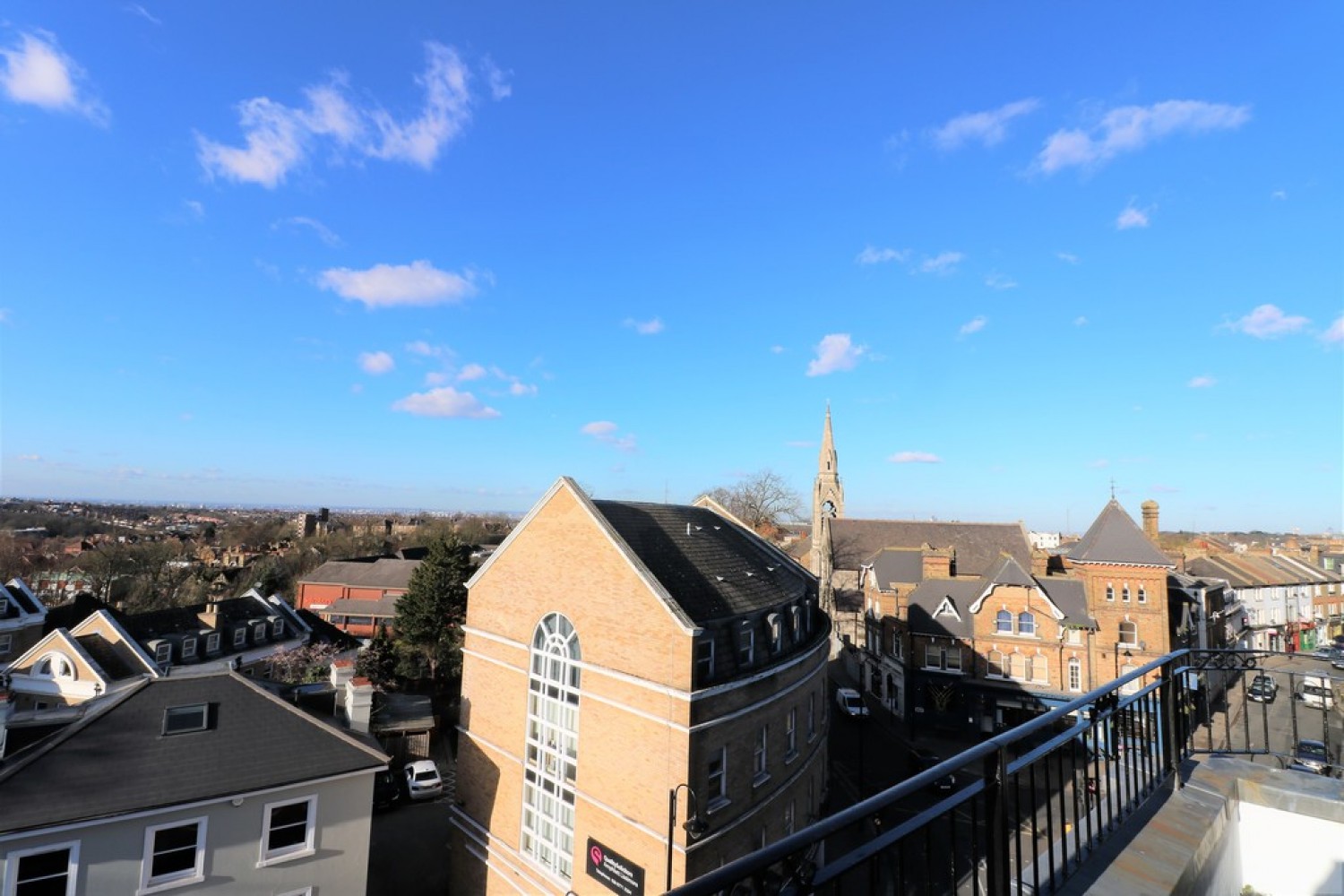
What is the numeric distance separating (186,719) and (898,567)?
123ft

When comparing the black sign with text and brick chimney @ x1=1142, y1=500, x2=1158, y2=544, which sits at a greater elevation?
brick chimney @ x1=1142, y1=500, x2=1158, y2=544

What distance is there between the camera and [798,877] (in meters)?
2.25

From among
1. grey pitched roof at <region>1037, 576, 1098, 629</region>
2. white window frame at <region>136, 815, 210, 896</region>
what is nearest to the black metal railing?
white window frame at <region>136, 815, 210, 896</region>

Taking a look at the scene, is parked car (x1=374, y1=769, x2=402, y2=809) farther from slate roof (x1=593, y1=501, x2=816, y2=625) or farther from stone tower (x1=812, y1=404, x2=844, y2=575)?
stone tower (x1=812, y1=404, x2=844, y2=575)

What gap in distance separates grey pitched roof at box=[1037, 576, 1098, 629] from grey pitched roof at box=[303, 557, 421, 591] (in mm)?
50686

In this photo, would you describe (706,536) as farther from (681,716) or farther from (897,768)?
(897,768)

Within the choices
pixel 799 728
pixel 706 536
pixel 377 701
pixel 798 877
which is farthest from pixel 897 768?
pixel 798 877

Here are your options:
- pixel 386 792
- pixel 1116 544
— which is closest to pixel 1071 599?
pixel 1116 544

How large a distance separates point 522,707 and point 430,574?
64.4 feet

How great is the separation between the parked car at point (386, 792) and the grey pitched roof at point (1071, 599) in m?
33.0

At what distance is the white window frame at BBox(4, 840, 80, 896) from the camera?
1191 centimetres

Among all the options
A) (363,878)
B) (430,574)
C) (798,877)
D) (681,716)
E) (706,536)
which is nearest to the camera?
(798,877)

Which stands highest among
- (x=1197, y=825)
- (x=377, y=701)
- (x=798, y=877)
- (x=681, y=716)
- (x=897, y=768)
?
(x=798, y=877)

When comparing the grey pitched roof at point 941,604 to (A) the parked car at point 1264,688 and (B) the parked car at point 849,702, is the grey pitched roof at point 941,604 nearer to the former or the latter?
(B) the parked car at point 849,702
